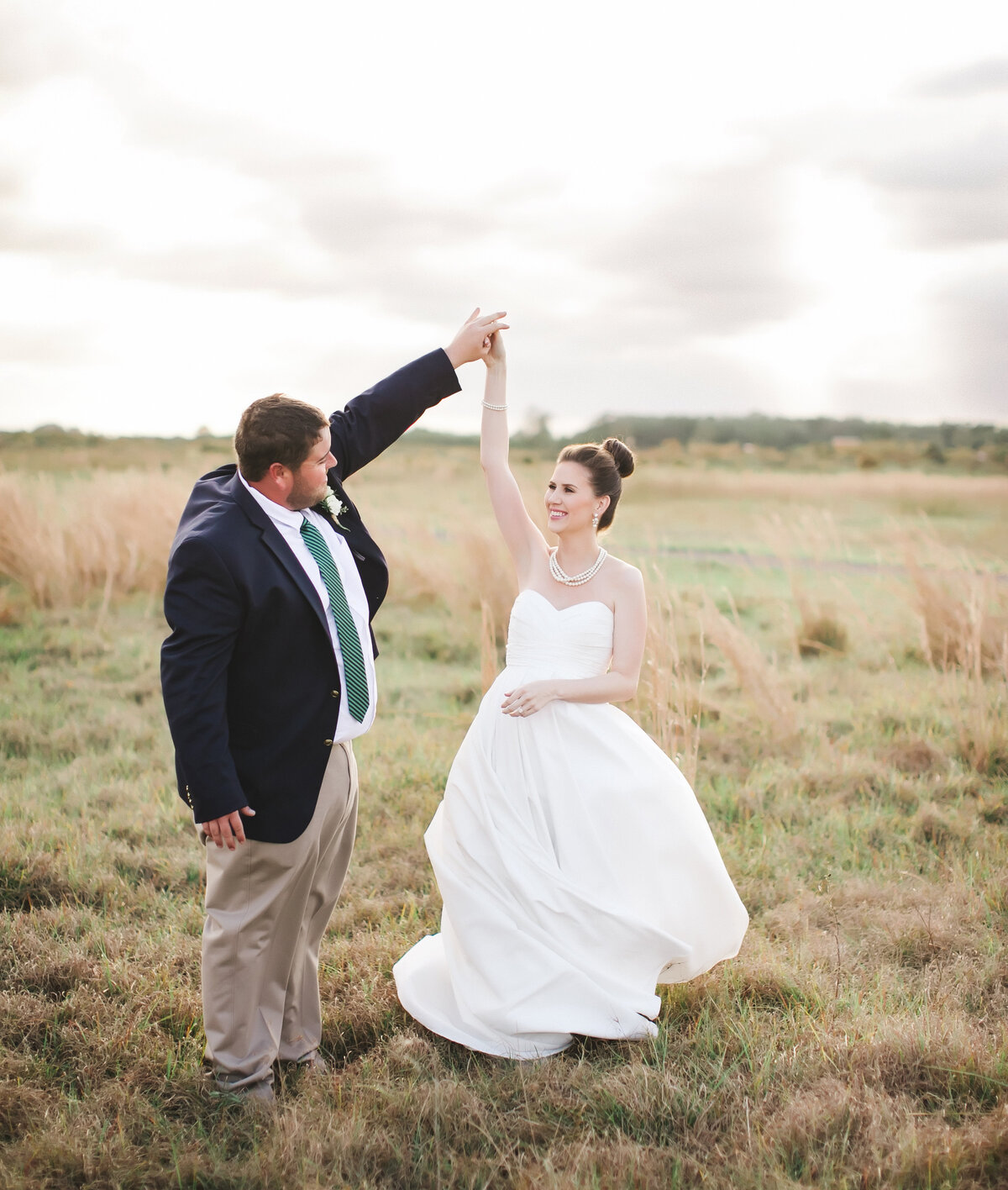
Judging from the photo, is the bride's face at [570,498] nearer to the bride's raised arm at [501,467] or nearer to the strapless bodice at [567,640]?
the bride's raised arm at [501,467]

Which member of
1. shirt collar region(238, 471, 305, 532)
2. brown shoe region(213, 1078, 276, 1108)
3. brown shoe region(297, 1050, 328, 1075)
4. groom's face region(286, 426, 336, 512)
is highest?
groom's face region(286, 426, 336, 512)

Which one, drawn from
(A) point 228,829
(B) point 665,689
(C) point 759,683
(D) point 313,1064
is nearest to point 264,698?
(A) point 228,829

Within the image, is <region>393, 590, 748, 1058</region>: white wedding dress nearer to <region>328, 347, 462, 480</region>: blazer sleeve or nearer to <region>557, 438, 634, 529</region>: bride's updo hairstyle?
<region>557, 438, 634, 529</region>: bride's updo hairstyle

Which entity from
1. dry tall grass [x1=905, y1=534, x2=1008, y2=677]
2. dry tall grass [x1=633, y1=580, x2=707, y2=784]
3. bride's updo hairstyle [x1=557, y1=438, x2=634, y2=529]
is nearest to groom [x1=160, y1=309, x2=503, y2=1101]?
bride's updo hairstyle [x1=557, y1=438, x2=634, y2=529]

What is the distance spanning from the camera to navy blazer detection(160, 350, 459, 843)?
2668mm

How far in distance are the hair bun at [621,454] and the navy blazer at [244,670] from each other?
5.14ft

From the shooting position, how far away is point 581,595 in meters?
3.68

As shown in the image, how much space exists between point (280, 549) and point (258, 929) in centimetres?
122

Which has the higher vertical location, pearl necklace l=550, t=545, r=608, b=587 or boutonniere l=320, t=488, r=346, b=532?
boutonniere l=320, t=488, r=346, b=532

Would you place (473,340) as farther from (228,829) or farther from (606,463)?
(228,829)

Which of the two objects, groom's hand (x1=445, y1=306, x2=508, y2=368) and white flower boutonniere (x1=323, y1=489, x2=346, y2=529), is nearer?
white flower boutonniere (x1=323, y1=489, x2=346, y2=529)

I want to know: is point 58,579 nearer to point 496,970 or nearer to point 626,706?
point 626,706

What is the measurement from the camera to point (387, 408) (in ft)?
11.7

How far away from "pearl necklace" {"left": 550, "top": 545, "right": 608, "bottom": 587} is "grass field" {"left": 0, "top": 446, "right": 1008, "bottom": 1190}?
50.2 inches
